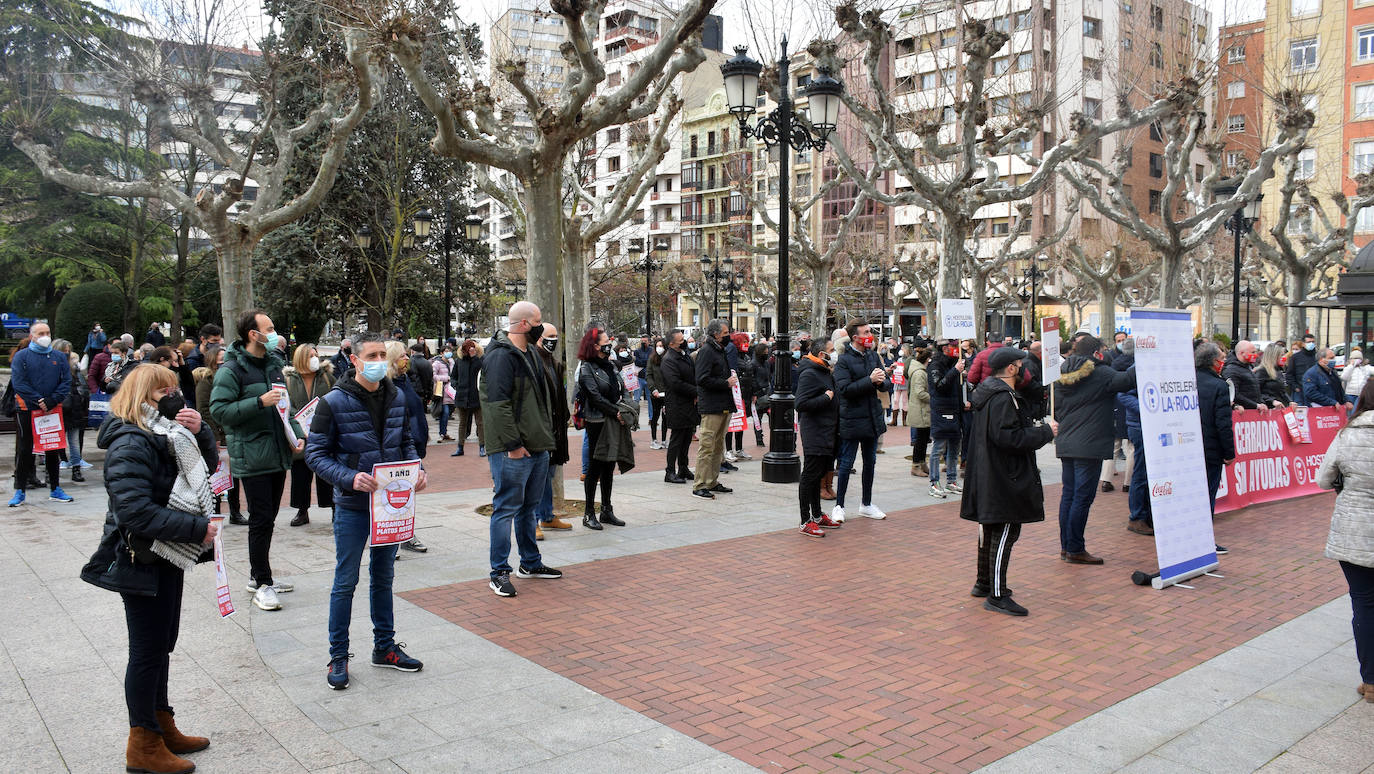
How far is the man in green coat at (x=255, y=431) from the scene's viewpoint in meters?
6.57

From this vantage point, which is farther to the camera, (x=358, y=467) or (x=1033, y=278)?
(x=1033, y=278)

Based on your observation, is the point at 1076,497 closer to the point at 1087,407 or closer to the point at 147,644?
the point at 1087,407

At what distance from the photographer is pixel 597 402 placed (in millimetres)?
9234

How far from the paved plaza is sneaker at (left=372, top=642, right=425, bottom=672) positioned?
0.06 metres

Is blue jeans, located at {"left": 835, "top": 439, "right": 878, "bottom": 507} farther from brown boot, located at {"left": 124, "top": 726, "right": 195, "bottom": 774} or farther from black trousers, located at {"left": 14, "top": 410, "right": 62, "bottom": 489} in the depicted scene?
black trousers, located at {"left": 14, "top": 410, "right": 62, "bottom": 489}

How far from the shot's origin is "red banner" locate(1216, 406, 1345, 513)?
10812mm

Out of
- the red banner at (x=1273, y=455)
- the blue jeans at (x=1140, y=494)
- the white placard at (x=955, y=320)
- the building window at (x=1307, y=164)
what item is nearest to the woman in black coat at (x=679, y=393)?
the white placard at (x=955, y=320)

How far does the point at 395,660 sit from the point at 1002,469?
416 cm

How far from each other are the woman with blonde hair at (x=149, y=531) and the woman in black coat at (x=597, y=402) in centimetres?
524

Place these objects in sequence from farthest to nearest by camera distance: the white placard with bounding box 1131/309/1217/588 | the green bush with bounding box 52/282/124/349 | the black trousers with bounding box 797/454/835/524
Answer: the green bush with bounding box 52/282/124/349 → the black trousers with bounding box 797/454/835/524 → the white placard with bounding box 1131/309/1217/588

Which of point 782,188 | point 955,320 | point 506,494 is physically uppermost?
point 782,188

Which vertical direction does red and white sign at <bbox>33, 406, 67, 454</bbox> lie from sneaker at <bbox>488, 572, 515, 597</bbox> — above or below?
above

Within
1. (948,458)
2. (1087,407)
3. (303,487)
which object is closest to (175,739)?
(303,487)

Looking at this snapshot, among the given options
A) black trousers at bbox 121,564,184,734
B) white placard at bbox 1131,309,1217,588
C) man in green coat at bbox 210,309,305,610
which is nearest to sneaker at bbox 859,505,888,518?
white placard at bbox 1131,309,1217,588
